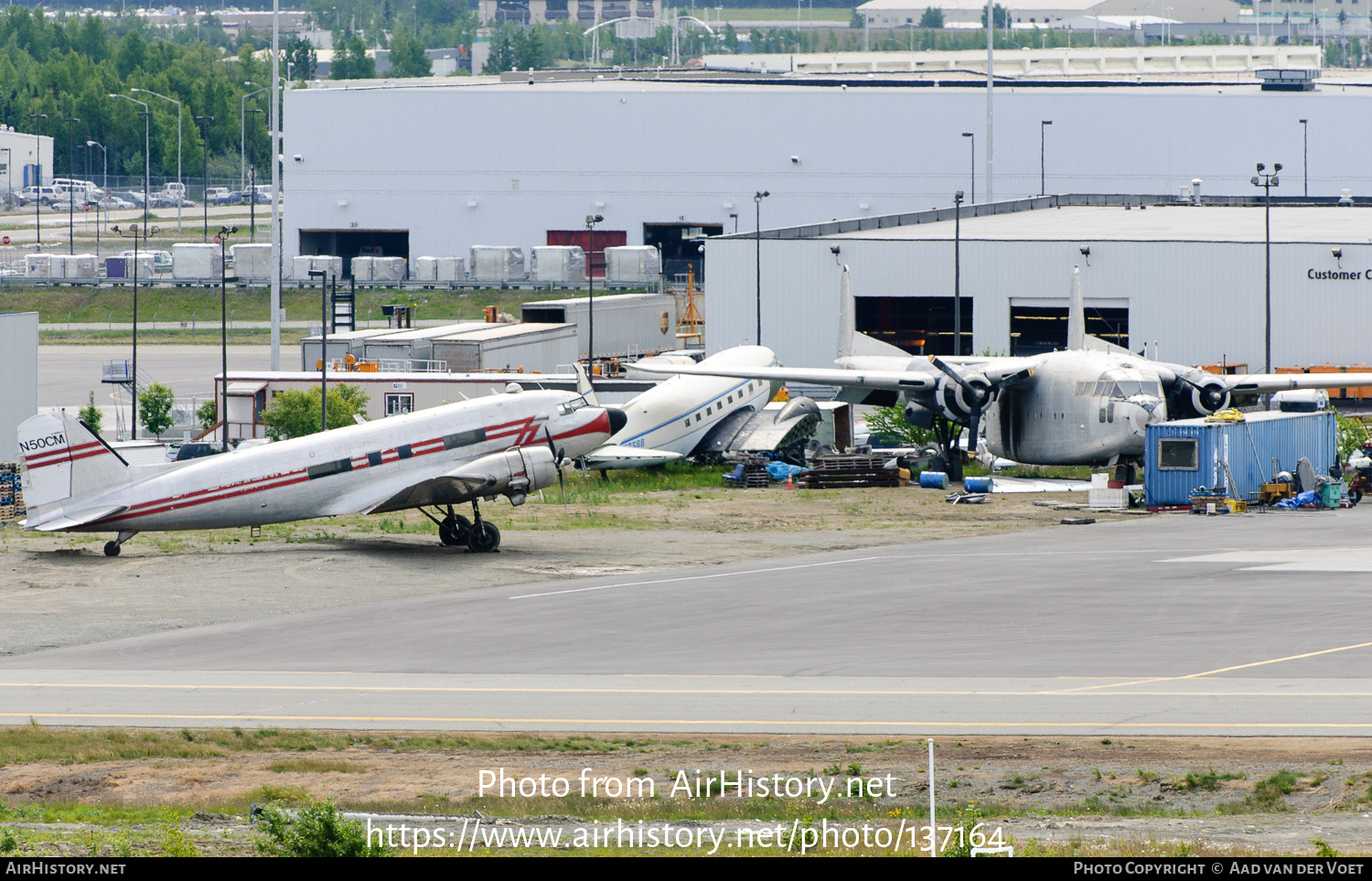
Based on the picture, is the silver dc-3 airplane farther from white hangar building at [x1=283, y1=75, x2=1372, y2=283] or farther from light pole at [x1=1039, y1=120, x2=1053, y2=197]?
light pole at [x1=1039, y1=120, x2=1053, y2=197]

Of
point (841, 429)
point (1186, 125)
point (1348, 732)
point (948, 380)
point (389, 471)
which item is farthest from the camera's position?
point (1186, 125)

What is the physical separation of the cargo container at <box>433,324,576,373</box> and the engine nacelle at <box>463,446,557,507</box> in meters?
35.0

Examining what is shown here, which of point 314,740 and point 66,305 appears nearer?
point 314,740

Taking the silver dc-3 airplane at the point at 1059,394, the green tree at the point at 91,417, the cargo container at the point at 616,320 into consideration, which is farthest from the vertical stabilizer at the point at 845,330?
the green tree at the point at 91,417

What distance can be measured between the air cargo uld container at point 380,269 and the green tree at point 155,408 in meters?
54.6

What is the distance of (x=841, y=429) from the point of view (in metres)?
66.5

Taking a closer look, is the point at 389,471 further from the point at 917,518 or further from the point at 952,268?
the point at 952,268

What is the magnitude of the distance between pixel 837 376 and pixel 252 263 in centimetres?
8235

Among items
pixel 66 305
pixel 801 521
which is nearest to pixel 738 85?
pixel 66 305

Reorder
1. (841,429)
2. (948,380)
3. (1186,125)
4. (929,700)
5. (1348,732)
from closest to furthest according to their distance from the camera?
(1348,732) → (929,700) → (948,380) → (841,429) → (1186,125)

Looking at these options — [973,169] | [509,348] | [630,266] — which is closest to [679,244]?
[630,266]

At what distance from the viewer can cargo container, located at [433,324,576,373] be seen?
7494cm

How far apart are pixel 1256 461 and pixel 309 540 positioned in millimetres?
29257

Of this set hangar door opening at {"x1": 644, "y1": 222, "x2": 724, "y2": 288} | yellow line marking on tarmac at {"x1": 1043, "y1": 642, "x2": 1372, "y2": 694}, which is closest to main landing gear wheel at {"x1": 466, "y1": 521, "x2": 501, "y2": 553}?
yellow line marking on tarmac at {"x1": 1043, "y1": 642, "x2": 1372, "y2": 694}
